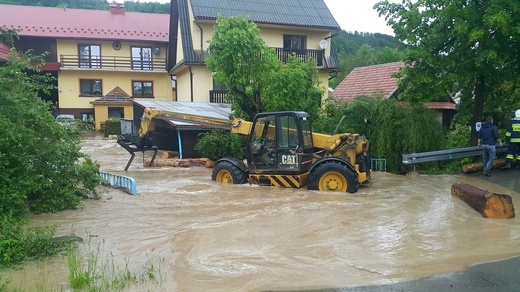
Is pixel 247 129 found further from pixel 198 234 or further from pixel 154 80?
pixel 154 80

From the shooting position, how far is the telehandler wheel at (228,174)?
12688mm

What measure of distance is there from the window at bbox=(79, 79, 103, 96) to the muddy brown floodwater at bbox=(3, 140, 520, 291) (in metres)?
28.2

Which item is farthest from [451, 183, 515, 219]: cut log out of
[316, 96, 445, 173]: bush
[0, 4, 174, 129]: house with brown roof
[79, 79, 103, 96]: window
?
[79, 79, 103, 96]: window

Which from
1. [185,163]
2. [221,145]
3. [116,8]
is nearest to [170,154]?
[185,163]

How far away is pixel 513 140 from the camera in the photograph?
13.5 metres

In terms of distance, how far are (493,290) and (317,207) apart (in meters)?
4.89

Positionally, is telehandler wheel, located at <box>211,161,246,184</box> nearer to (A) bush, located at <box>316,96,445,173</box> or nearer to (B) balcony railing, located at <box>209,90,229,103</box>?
(A) bush, located at <box>316,96,445,173</box>

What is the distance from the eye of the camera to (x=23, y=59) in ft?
29.3

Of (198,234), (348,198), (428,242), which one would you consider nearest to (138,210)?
(198,234)

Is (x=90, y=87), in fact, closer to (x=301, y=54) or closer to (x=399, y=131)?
(x=301, y=54)

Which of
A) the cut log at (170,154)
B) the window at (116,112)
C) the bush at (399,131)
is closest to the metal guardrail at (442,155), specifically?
the bush at (399,131)

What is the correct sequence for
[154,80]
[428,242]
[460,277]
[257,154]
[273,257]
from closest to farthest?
[460,277] → [273,257] → [428,242] → [257,154] → [154,80]

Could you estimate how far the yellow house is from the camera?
995 inches

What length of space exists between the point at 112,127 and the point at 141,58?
925 cm
